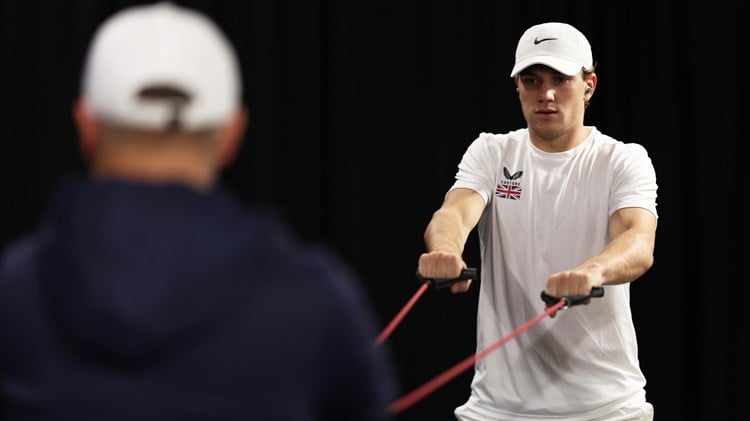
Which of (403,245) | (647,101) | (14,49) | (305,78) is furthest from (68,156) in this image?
(647,101)

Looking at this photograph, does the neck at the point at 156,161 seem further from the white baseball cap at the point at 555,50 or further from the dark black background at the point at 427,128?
the dark black background at the point at 427,128

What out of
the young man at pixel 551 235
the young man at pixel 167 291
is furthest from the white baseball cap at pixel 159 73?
the young man at pixel 551 235

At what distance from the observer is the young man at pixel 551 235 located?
8.76ft

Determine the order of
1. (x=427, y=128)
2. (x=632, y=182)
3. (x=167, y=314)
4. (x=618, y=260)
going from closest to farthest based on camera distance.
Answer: (x=167, y=314)
(x=618, y=260)
(x=632, y=182)
(x=427, y=128)

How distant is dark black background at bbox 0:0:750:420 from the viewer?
147 inches

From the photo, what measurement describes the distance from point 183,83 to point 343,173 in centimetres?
292

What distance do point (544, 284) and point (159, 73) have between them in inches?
71.5

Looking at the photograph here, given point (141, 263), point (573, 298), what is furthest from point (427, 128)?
point (141, 263)

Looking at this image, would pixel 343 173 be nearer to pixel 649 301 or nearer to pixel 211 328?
pixel 649 301

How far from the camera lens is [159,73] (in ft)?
3.48

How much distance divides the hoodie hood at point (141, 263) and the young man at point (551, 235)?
156 cm

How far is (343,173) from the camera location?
398 centimetres

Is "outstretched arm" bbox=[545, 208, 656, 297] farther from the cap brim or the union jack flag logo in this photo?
the cap brim

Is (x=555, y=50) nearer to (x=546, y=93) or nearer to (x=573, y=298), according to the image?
(x=546, y=93)
